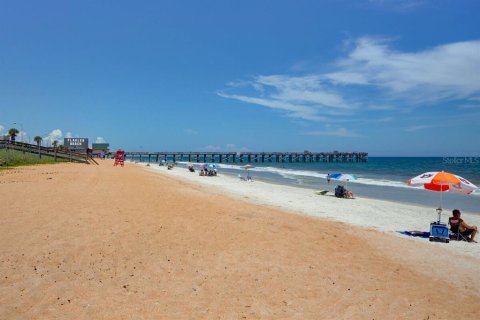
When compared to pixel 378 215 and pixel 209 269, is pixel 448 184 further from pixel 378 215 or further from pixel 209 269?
pixel 209 269

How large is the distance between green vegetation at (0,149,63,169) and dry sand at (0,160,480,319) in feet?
58.2

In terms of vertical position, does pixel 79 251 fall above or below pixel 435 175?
below

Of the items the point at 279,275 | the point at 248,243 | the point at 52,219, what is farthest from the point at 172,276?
the point at 52,219

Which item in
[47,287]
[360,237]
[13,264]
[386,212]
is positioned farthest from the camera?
[386,212]

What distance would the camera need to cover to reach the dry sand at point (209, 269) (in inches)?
193

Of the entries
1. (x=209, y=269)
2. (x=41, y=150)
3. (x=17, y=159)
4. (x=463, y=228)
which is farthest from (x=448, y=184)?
(x=41, y=150)

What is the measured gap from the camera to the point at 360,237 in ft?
31.8

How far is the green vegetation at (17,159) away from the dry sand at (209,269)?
17734 millimetres

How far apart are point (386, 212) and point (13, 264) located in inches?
523

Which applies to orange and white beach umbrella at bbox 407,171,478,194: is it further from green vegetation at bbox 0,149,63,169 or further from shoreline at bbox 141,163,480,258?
green vegetation at bbox 0,149,63,169

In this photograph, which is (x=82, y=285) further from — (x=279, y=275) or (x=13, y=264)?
(x=279, y=275)

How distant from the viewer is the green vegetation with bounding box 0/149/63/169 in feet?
84.0

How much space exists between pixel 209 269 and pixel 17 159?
26.9 m

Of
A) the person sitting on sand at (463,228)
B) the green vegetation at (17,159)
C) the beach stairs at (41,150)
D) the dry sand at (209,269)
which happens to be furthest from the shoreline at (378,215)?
the beach stairs at (41,150)
